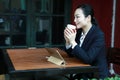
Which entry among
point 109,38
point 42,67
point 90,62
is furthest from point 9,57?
point 109,38

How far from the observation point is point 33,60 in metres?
3.12

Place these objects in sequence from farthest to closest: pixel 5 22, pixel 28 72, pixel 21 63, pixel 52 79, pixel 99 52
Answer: pixel 5 22 < pixel 52 79 < pixel 99 52 < pixel 21 63 < pixel 28 72

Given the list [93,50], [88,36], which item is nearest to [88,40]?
[88,36]

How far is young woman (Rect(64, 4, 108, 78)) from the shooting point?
307cm

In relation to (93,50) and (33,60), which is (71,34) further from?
(33,60)

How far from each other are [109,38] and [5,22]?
1746 mm

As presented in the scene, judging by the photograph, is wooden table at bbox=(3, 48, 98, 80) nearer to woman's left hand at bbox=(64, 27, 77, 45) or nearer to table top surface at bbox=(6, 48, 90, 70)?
table top surface at bbox=(6, 48, 90, 70)

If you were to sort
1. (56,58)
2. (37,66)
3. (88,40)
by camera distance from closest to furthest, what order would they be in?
(37,66) → (56,58) → (88,40)

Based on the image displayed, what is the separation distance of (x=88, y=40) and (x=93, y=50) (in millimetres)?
198

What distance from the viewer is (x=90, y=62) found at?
3.02 m

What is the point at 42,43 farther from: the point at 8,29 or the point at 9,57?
the point at 9,57

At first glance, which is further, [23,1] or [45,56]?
[23,1]

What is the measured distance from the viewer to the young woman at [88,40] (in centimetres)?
307

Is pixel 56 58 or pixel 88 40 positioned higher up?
pixel 88 40
